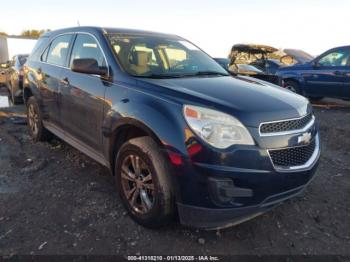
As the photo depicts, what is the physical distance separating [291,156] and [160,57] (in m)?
1.88

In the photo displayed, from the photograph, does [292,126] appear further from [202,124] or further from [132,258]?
[132,258]

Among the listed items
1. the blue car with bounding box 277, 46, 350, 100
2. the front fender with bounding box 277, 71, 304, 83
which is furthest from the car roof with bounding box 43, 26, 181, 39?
the front fender with bounding box 277, 71, 304, 83

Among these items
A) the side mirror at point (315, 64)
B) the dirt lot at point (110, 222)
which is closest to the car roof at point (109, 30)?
the dirt lot at point (110, 222)

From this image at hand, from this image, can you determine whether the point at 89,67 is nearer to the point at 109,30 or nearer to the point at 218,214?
the point at 109,30

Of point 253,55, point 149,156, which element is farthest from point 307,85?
point 149,156

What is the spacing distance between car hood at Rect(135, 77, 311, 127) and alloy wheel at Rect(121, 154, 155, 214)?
2.17ft

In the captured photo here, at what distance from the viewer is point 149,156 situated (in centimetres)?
280

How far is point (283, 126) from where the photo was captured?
8.99 ft

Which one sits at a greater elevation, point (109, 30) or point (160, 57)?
point (109, 30)

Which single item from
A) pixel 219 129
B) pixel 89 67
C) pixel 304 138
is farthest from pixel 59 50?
pixel 304 138

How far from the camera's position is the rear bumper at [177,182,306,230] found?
8.46ft

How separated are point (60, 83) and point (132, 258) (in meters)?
2.46

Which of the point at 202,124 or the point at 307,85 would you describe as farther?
the point at 307,85

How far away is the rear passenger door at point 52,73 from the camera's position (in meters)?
4.39
